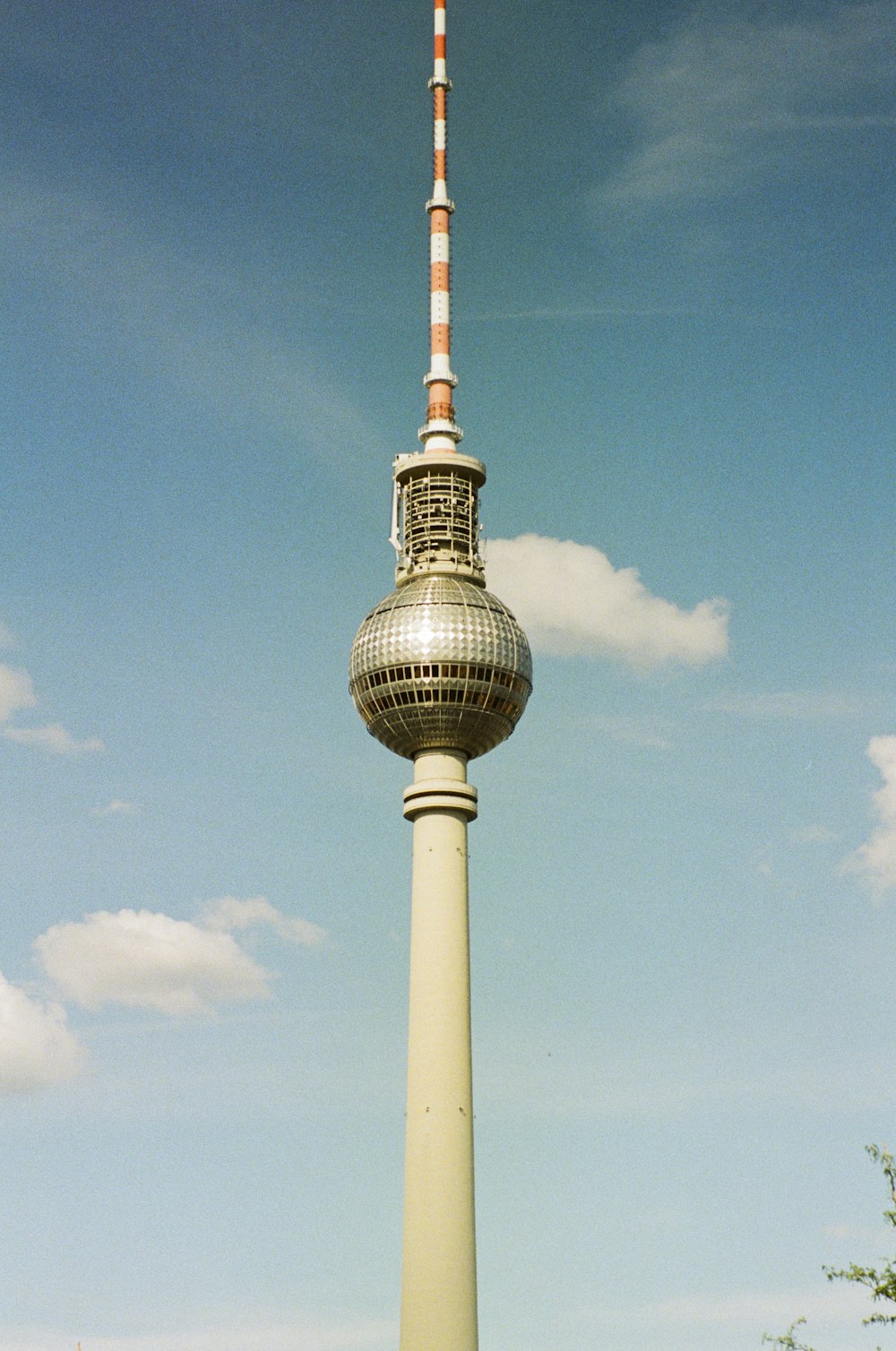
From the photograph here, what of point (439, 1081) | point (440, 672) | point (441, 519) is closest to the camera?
point (439, 1081)

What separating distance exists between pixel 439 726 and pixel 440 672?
3.95 meters

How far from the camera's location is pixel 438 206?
425 feet

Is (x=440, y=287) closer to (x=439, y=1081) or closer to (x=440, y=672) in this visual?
(x=440, y=672)

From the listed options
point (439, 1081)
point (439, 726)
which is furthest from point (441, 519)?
point (439, 1081)

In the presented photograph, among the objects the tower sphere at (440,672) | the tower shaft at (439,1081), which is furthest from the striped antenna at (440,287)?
the tower shaft at (439,1081)

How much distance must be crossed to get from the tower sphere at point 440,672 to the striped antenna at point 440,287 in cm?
1518

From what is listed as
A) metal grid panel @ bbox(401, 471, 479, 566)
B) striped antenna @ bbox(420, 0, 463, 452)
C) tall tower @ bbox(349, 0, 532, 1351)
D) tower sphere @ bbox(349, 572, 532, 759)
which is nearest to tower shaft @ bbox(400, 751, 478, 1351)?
tall tower @ bbox(349, 0, 532, 1351)

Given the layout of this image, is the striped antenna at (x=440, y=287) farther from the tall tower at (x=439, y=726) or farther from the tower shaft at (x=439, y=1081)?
the tower shaft at (x=439, y=1081)

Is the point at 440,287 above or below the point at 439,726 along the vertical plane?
above

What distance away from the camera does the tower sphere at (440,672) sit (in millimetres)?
113812

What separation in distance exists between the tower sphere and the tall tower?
0.09 metres

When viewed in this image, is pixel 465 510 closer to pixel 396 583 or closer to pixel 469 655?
pixel 396 583

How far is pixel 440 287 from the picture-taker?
12862 cm

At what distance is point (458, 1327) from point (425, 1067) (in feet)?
52.7
